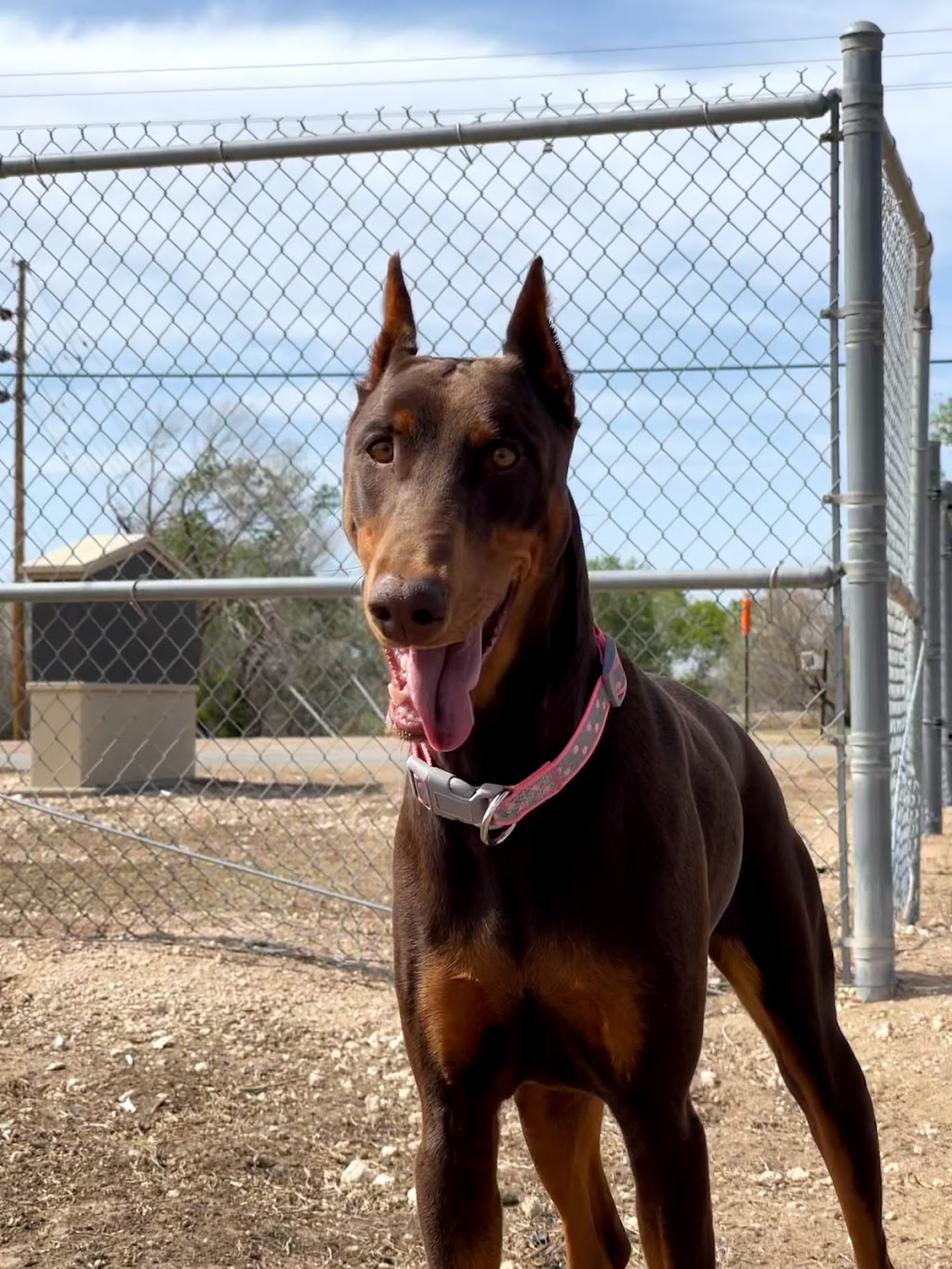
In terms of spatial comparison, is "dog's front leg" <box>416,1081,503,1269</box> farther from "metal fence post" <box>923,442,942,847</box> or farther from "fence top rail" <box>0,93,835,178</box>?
"metal fence post" <box>923,442,942,847</box>

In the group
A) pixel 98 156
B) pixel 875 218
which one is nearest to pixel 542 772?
pixel 875 218

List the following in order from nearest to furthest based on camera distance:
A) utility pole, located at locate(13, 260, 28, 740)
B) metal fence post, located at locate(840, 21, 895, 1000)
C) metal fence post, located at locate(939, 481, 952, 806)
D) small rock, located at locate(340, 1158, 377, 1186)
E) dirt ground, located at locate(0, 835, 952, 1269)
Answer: dirt ground, located at locate(0, 835, 952, 1269) → small rock, located at locate(340, 1158, 377, 1186) → metal fence post, located at locate(840, 21, 895, 1000) → utility pole, located at locate(13, 260, 28, 740) → metal fence post, located at locate(939, 481, 952, 806)

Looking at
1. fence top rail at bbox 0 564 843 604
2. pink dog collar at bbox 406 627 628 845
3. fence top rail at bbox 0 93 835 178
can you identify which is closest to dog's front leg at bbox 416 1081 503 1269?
pink dog collar at bbox 406 627 628 845

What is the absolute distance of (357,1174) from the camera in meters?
4.11

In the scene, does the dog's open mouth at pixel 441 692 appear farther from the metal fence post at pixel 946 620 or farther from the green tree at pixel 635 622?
the green tree at pixel 635 622

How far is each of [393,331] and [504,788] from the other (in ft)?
3.28

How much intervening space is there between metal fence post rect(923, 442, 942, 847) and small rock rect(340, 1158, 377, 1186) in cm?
558

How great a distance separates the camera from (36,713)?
1372 cm

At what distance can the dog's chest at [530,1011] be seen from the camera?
105 inches

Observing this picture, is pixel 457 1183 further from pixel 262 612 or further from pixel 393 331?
pixel 262 612

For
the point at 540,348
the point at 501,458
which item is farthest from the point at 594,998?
the point at 540,348

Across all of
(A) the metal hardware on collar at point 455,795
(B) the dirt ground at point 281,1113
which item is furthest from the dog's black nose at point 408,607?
(B) the dirt ground at point 281,1113

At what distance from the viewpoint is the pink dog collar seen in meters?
2.67

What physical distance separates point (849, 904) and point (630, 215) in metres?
2.65
